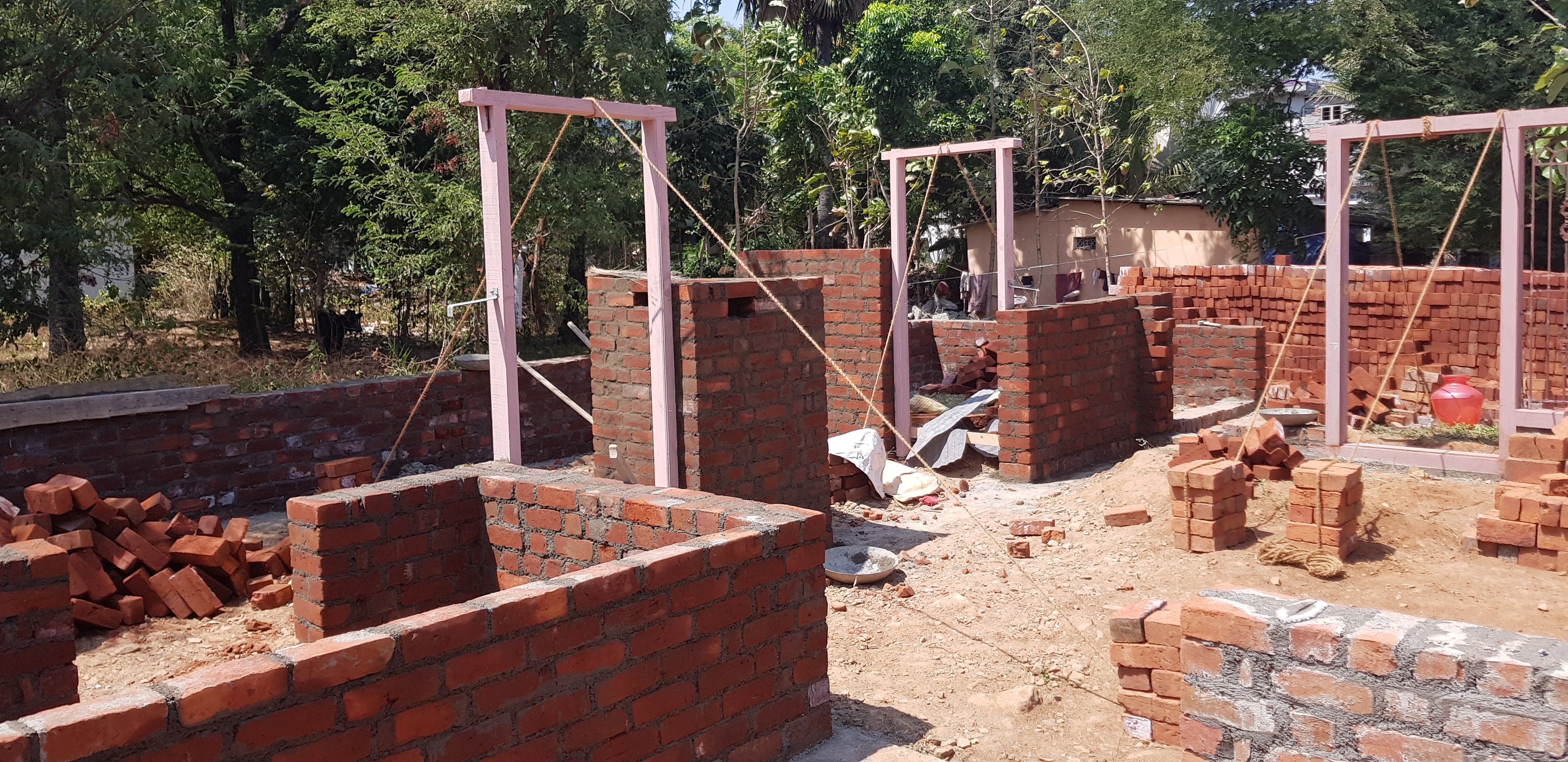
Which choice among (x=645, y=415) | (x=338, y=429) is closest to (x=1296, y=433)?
(x=645, y=415)

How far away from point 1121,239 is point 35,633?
65.1 ft

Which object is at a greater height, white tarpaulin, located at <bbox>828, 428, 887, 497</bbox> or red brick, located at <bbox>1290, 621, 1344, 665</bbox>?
red brick, located at <bbox>1290, 621, 1344, 665</bbox>

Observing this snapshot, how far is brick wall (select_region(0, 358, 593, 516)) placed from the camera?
Result: 24.7ft

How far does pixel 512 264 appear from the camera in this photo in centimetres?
607

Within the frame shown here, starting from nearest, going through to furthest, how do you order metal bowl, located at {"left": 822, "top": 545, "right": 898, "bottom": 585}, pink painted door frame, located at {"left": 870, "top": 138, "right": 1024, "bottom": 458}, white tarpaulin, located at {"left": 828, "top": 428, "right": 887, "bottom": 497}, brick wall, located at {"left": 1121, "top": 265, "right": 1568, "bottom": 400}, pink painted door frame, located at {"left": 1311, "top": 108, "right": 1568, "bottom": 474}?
metal bowl, located at {"left": 822, "top": 545, "right": 898, "bottom": 585}
pink painted door frame, located at {"left": 1311, "top": 108, "right": 1568, "bottom": 474}
white tarpaulin, located at {"left": 828, "top": 428, "right": 887, "bottom": 497}
pink painted door frame, located at {"left": 870, "top": 138, "right": 1024, "bottom": 458}
brick wall, located at {"left": 1121, "top": 265, "right": 1568, "bottom": 400}

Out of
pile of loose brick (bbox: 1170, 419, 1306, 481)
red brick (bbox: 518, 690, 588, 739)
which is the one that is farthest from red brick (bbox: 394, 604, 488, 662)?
pile of loose brick (bbox: 1170, 419, 1306, 481)

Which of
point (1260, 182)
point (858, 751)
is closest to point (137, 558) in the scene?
point (858, 751)

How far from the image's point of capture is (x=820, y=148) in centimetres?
1898

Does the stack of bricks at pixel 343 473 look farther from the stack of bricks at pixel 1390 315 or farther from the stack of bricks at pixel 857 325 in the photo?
the stack of bricks at pixel 1390 315

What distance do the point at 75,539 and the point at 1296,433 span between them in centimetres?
890

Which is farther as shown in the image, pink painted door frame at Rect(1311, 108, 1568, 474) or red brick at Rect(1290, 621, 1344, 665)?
pink painted door frame at Rect(1311, 108, 1568, 474)

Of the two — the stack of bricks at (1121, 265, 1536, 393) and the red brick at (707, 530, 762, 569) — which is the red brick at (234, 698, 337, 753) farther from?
the stack of bricks at (1121, 265, 1536, 393)

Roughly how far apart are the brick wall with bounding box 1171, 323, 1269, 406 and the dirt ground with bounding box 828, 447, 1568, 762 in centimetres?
333

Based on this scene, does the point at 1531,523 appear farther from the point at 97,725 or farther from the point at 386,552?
the point at 97,725
